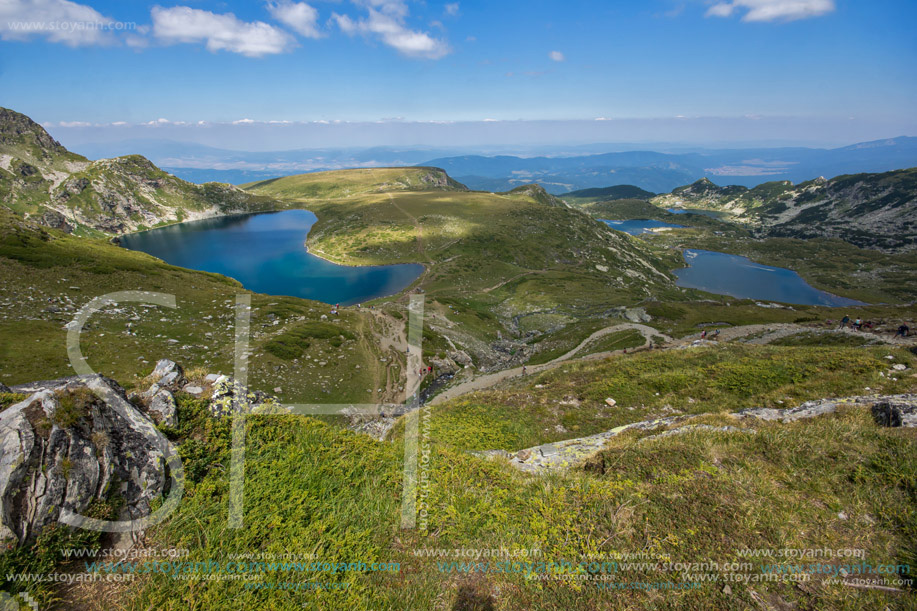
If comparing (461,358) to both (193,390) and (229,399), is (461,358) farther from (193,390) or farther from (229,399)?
(229,399)

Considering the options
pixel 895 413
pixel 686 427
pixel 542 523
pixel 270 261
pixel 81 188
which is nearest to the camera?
pixel 542 523

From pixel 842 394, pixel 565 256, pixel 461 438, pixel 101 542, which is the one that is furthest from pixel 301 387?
pixel 565 256

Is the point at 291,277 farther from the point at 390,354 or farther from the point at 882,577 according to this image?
the point at 882,577

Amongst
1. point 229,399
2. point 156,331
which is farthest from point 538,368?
point 156,331

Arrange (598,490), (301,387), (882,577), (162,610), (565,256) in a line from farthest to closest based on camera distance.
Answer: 1. (565,256)
2. (301,387)
3. (598,490)
4. (882,577)
5. (162,610)

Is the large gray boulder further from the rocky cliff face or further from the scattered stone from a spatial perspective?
the rocky cliff face

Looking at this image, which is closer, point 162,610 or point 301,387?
point 162,610
